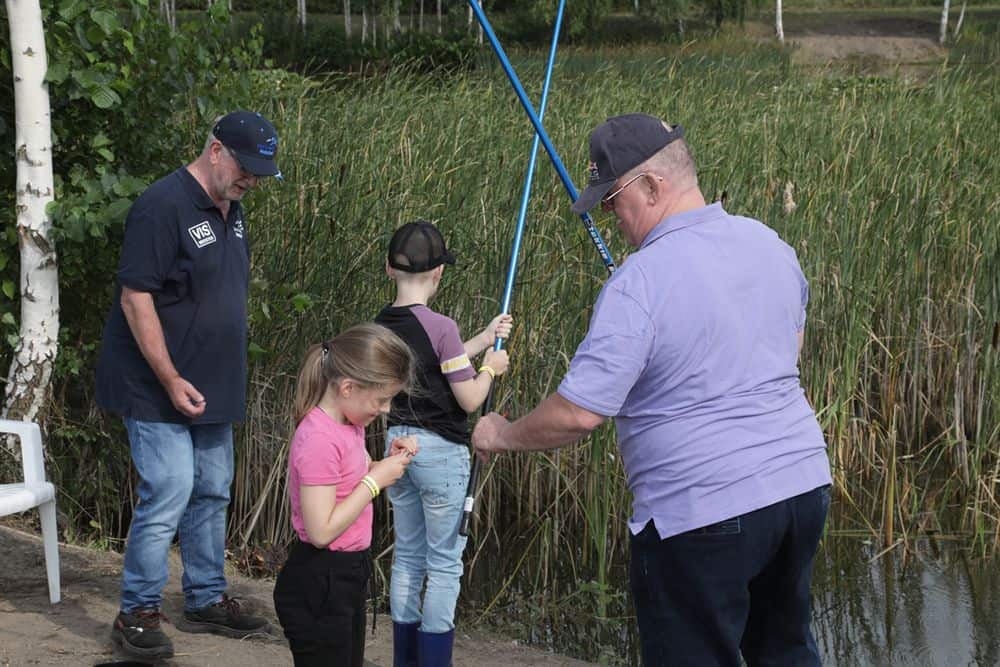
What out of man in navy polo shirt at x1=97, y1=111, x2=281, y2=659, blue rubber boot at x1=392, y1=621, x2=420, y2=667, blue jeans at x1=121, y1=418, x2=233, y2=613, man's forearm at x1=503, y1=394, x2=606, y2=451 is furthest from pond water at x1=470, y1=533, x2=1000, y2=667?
man's forearm at x1=503, y1=394, x2=606, y2=451

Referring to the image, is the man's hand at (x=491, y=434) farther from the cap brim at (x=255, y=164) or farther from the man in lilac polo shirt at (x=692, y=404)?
the cap brim at (x=255, y=164)

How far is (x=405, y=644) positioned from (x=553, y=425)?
1.41 meters

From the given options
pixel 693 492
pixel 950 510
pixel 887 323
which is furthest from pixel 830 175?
pixel 693 492

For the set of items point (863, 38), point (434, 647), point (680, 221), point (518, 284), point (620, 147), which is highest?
point (863, 38)

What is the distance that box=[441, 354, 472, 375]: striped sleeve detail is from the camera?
3.27m

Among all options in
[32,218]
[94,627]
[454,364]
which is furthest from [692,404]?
[32,218]

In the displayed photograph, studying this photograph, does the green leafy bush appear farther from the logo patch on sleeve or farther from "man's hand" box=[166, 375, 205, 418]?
"man's hand" box=[166, 375, 205, 418]

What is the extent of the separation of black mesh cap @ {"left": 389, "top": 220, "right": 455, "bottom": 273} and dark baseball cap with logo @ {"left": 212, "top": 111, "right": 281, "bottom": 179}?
40 centimetres

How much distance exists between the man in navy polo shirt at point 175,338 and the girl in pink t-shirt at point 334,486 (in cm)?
89

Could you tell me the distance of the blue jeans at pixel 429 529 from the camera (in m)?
3.35

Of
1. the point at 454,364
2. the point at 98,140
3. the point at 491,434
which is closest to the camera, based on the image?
the point at 491,434

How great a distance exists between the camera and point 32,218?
426 cm

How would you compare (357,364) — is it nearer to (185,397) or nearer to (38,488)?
(185,397)

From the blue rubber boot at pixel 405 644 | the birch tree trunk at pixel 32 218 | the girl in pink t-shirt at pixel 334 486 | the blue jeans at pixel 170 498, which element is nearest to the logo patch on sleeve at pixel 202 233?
the blue jeans at pixel 170 498
